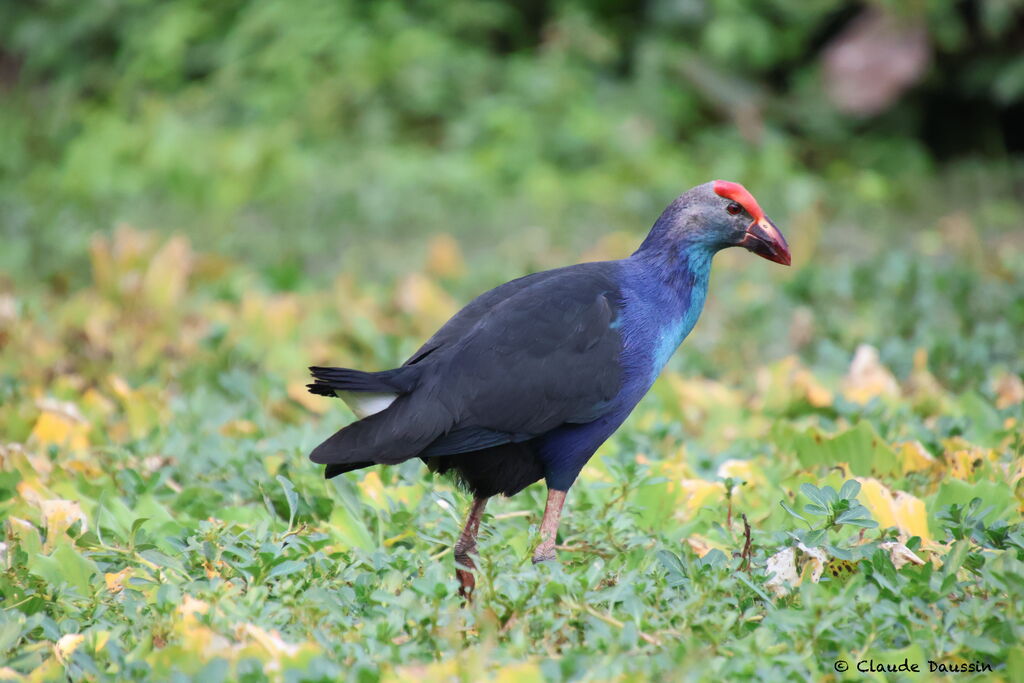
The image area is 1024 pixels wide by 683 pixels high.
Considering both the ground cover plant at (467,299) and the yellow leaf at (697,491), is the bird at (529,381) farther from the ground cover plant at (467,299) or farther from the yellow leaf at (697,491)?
the yellow leaf at (697,491)

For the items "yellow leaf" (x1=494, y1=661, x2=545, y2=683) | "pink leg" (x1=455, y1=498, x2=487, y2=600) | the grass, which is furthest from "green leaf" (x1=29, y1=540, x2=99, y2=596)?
"yellow leaf" (x1=494, y1=661, x2=545, y2=683)

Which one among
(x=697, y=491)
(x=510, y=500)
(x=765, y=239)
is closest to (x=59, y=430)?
(x=510, y=500)

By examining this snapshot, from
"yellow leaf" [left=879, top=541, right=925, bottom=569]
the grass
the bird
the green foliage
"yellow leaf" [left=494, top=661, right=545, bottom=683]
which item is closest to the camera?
"yellow leaf" [left=494, top=661, right=545, bottom=683]

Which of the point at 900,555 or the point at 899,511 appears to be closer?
the point at 900,555

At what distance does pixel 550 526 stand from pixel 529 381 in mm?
350

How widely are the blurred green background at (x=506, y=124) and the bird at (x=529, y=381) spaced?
3.33m

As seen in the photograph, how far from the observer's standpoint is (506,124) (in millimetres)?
8227

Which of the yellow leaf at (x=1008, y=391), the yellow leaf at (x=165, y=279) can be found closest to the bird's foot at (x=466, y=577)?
the yellow leaf at (x=1008, y=391)

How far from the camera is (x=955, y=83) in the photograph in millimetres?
8086

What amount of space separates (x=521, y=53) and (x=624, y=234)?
10.5 feet

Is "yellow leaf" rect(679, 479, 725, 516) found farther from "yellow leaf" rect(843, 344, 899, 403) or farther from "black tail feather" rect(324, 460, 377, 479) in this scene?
"yellow leaf" rect(843, 344, 899, 403)

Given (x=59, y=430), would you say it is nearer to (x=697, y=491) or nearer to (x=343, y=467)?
(x=343, y=467)

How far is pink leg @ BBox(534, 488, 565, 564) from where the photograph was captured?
2.86 meters

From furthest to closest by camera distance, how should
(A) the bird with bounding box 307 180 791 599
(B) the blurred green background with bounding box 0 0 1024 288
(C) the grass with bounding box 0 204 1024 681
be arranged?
(B) the blurred green background with bounding box 0 0 1024 288
(A) the bird with bounding box 307 180 791 599
(C) the grass with bounding box 0 204 1024 681
